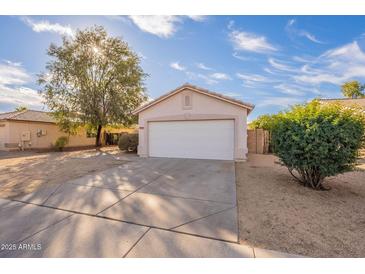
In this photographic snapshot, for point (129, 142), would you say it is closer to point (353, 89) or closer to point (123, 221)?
point (123, 221)

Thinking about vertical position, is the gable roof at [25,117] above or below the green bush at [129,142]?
above

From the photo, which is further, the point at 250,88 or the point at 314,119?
the point at 250,88

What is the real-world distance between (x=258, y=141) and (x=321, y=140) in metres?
9.08

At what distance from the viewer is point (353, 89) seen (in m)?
33.1

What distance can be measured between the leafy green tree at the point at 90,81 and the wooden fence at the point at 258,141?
1052cm

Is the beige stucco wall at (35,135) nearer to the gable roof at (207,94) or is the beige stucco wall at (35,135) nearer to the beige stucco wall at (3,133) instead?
the beige stucco wall at (3,133)

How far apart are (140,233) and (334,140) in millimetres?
4837

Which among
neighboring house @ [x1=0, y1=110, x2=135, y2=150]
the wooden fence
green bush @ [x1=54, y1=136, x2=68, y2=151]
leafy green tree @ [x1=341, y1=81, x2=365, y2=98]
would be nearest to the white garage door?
the wooden fence

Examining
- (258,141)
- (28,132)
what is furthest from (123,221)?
(28,132)

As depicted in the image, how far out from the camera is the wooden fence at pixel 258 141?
43.3ft

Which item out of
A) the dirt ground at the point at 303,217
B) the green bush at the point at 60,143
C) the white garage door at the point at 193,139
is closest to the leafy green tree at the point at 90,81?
the green bush at the point at 60,143
